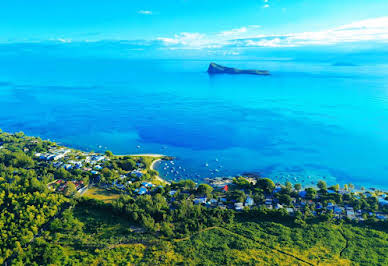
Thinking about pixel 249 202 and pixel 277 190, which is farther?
pixel 277 190

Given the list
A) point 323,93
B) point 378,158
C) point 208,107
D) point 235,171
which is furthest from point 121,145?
point 323,93

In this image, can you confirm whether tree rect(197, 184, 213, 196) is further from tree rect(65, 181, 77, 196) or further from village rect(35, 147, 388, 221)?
tree rect(65, 181, 77, 196)

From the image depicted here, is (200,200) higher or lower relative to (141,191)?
lower

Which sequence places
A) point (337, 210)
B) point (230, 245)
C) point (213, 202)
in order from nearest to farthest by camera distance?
point (230, 245) < point (337, 210) < point (213, 202)

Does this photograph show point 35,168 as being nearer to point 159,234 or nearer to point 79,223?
point 79,223

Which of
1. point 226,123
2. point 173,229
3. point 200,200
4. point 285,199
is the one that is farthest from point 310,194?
point 226,123

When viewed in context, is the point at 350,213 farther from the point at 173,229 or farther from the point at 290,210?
the point at 173,229
